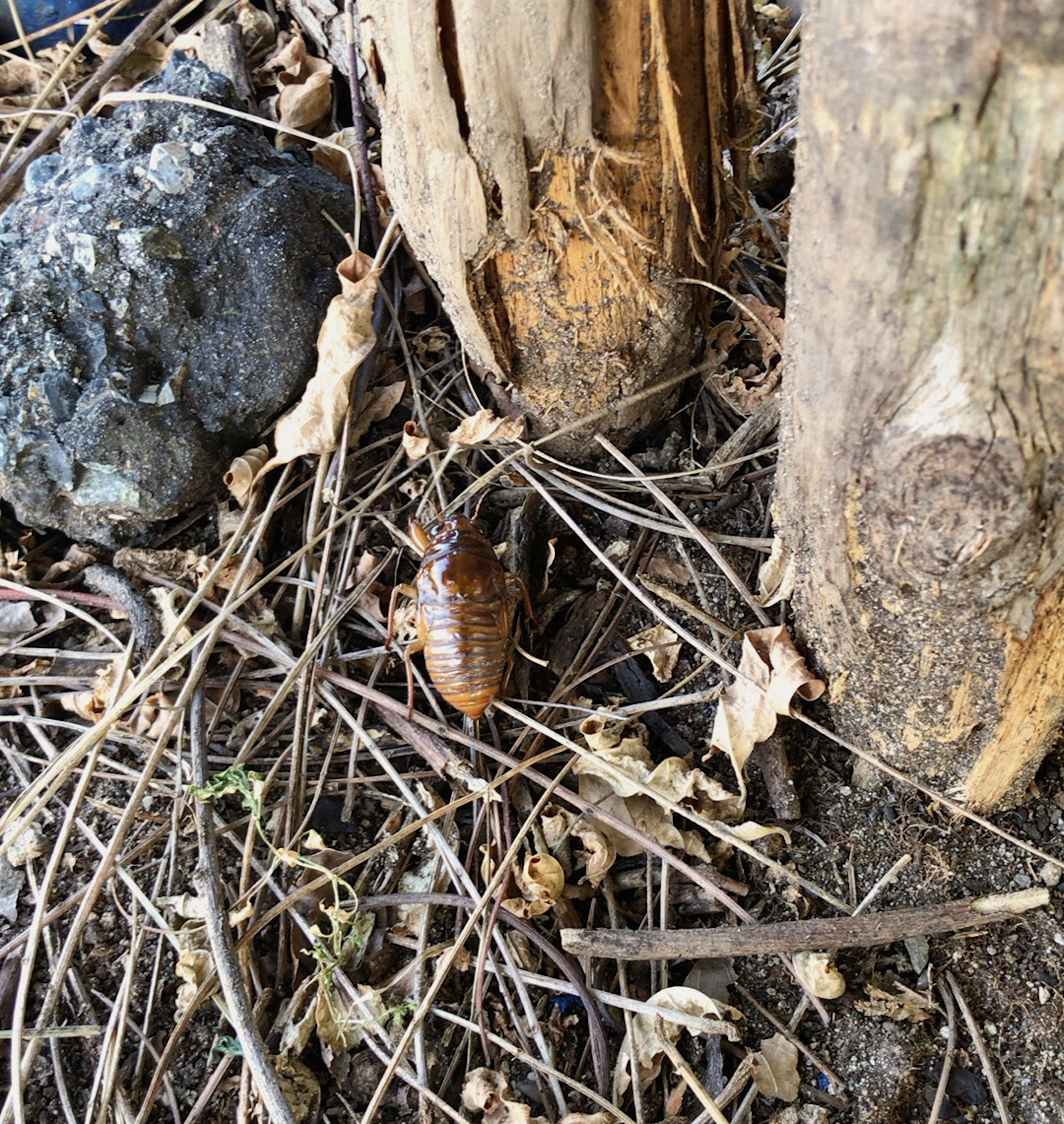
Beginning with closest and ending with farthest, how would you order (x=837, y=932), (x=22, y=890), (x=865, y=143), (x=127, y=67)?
(x=865, y=143)
(x=837, y=932)
(x=22, y=890)
(x=127, y=67)

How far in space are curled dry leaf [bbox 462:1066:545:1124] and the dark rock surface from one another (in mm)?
1546

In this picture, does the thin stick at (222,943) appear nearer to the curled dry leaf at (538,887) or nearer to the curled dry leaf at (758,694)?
the curled dry leaf at (538,887)

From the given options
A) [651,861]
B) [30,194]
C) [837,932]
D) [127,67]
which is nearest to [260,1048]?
[651,861]

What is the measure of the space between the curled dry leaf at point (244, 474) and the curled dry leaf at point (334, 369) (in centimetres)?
3

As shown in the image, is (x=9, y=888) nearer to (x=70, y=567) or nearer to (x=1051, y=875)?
(x=70, y=567)

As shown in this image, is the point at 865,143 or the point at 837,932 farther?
the point at 837,932

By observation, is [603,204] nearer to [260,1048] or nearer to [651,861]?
[651,861]

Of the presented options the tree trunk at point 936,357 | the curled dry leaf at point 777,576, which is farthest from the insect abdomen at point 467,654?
the tree trunk at point 936,357

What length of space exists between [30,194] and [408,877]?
2110mm

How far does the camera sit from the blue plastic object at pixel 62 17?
10.2ft

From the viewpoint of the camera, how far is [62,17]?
3127mm

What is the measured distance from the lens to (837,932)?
180cm

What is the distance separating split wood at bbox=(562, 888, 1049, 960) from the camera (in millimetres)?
1794

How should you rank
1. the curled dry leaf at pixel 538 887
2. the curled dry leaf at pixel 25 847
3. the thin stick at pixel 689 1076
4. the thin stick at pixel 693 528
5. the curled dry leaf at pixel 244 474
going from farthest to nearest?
the curled dry leaf at pixel 244 474 < the curled dry leaf at pixel 25 847 < the thin stick at pixel 693 528 < the curled dry leaf at pixel 538 887 < the thin stick at pixel 689 1076
